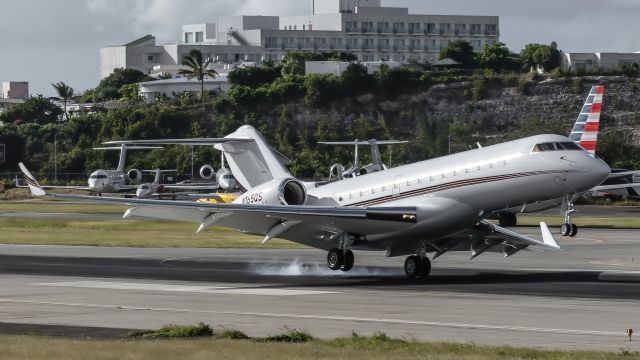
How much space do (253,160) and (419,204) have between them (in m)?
8.57

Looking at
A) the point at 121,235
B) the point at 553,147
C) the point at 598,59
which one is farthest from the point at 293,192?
the point at 598,59

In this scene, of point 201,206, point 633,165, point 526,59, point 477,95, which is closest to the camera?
point 201,206

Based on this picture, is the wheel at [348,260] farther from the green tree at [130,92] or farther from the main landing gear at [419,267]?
the green tree at [130,92]

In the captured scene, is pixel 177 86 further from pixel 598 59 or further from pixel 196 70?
pixel 598 59

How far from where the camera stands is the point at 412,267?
126 ft

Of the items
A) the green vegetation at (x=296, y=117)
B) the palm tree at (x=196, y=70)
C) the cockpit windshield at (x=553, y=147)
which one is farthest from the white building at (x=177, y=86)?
the cockpit windshield at (x=553, y=147)

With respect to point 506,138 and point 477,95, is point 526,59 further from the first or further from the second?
point 506,138

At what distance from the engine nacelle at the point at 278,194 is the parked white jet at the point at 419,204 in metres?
0.03

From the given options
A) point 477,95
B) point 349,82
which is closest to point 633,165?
point 477,95

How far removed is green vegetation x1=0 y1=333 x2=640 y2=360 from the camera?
20547 mm

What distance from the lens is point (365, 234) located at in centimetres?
3822

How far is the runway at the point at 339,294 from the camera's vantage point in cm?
2567

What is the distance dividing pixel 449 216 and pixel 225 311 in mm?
10005

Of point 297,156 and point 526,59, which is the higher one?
point 526,59
